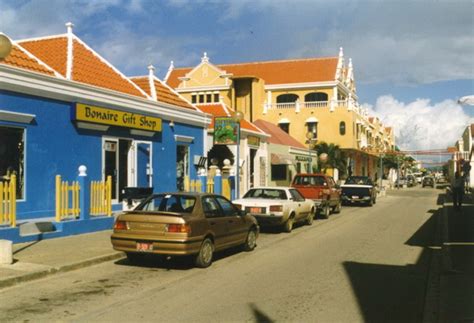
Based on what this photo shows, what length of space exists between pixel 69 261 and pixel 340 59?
51.5 meters

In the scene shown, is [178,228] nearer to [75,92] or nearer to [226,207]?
[226,207]

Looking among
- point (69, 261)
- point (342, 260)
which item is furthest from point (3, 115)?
point (342, 260)

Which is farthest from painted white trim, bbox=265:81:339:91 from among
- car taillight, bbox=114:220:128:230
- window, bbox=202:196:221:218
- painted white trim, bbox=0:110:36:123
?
car taillight, bbox=114:220:128:230

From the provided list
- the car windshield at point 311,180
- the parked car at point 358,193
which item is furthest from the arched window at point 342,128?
the car windshield at point 311,180

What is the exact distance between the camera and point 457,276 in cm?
898

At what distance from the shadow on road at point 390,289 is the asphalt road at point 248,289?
0.01m

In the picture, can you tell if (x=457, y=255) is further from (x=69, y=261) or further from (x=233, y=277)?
(x=69, y=261)

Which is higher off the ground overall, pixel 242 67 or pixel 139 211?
pixel 242 67

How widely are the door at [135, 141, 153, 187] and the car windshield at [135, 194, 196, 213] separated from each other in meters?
8.13

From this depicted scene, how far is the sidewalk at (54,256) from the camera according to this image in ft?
28.9

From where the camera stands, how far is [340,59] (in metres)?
57.6

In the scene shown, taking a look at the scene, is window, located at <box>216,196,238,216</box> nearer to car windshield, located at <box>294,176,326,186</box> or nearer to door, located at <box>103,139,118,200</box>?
door, located at <box>103,139,118,200</box>

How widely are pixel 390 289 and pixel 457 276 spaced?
1.52 m

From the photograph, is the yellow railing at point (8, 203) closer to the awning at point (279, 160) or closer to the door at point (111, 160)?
the door at point (111, 160)
